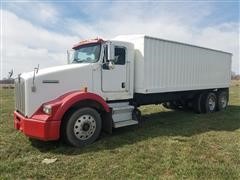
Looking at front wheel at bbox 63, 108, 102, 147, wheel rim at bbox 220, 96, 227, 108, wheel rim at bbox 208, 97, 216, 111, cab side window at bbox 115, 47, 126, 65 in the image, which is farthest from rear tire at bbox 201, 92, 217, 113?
front wheel at bbox 63, 108, 102, 147

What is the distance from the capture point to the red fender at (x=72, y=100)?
6.25 meters

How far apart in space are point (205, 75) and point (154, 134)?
5.22 metres

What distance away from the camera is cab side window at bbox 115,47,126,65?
25.8 ft

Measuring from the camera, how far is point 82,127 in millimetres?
6723

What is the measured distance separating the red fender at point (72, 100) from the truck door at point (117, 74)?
2.08 ft

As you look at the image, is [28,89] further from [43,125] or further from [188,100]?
[188,100]

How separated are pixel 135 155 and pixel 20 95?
10.8 ft

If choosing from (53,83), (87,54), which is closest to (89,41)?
(87,54)

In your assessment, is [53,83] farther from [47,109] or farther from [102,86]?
[102,86]

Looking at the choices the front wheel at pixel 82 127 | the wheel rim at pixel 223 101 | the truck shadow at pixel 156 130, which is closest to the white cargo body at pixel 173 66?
the wheel rim at pixel 223 101

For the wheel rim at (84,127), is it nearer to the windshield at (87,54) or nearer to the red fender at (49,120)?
the red fender at (49,120)

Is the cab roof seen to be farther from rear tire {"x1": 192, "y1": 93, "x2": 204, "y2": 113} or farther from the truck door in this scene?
rear tire {"x1": 192, "y1": 93, "x2": 204, "y2": 113}

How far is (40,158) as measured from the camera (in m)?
5.76

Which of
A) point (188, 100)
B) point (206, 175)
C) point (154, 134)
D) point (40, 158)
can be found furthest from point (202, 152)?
point (188, 100)
